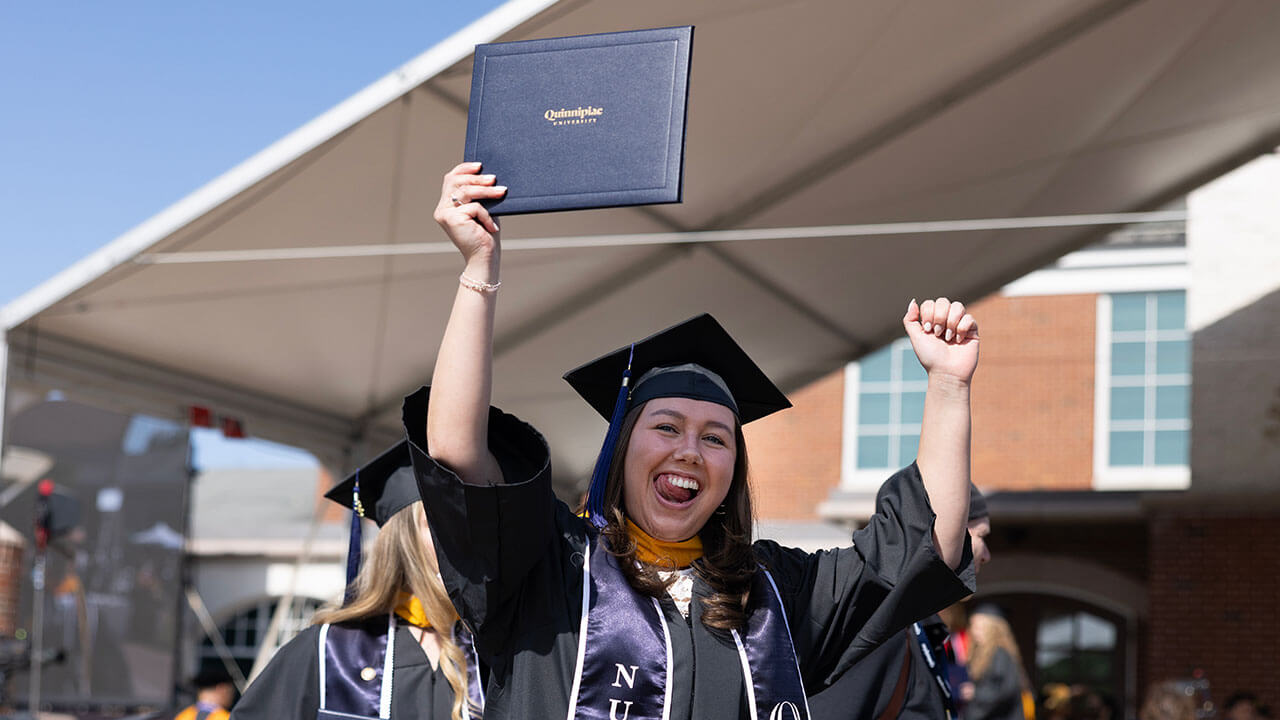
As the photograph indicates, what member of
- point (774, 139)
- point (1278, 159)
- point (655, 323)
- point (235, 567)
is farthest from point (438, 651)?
point (235, 567)

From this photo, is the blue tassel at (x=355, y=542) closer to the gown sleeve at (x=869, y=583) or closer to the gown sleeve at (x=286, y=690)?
the gown sleeve at (x=286, y=690)

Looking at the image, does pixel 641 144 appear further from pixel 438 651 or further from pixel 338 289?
pixel 338 289

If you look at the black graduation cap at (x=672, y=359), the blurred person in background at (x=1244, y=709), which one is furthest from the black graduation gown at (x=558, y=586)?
the blurred person in background at (x=1244, y=709)

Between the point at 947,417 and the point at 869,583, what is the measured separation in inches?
10.4

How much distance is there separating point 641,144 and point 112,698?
40.0 ft

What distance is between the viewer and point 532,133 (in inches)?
71.2

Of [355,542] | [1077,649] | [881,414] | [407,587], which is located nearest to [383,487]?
[355,542]

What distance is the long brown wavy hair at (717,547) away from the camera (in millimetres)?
1805

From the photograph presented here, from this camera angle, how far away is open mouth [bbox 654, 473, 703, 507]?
6.10ft

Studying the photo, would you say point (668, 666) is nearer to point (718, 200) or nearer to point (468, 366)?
point (468, 366)

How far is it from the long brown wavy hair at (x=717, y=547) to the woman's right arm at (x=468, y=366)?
0.23 m

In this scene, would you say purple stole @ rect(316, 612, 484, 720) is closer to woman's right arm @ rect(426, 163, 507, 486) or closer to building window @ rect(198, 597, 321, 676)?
woman's right arm @ rect(426, 163, 507, 486)

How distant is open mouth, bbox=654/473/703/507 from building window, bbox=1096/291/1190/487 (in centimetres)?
802

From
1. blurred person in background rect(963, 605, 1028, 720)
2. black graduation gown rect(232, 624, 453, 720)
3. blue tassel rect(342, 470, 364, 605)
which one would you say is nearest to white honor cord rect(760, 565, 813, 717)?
black graduation gown rect(232, 624, 453, 720)
